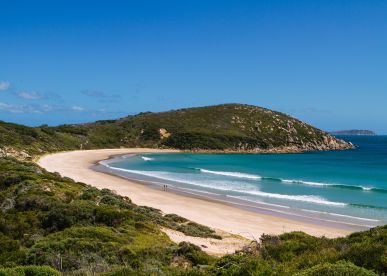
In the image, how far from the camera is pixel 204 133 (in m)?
114

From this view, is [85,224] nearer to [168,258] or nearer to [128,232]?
[128,232]

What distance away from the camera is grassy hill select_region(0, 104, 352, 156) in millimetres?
100688

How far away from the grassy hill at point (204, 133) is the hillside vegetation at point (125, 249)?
6851cm

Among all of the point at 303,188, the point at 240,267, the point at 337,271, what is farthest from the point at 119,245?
the point at 303,188

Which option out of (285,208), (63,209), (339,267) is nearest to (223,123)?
(285,208)

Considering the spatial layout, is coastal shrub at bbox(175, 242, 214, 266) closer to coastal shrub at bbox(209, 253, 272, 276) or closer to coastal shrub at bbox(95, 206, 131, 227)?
coastal shrub at bbox(209, 253, 272, 276)

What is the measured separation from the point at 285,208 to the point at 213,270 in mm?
24681

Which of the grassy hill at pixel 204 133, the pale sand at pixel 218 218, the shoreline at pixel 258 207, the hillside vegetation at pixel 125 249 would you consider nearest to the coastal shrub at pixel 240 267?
the hillside vegetation at pixel 125 249

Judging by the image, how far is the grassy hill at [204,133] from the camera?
100688 millimetres

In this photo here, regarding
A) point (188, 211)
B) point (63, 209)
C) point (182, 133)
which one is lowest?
point (188, 211)

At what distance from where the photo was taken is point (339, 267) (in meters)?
6.59

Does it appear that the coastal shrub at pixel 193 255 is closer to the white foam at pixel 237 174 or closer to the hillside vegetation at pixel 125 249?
the hillside vegetation at pixel 125 249

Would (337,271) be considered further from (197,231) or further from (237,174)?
(237,174)

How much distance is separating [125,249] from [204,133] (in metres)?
102
